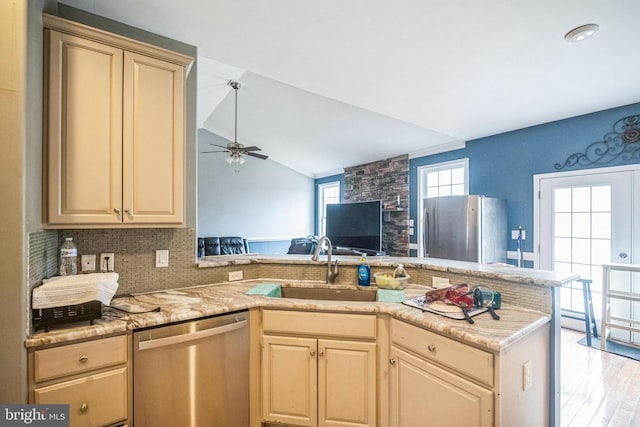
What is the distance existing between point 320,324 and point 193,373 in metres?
0.70

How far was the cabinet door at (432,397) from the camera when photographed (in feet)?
4.07

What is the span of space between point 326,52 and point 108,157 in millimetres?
1772

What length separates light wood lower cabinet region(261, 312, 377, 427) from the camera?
164 centimetres

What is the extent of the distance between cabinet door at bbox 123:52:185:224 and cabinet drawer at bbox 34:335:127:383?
2.13 feet

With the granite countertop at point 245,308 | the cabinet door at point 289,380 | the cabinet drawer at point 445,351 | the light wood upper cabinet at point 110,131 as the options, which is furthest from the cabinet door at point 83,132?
the cabinet drawer at point 445,351

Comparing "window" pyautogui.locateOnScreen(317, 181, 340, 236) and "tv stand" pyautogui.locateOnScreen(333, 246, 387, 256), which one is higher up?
"window" pyautogui.locateOnScreen(317, 181, 340, 236)

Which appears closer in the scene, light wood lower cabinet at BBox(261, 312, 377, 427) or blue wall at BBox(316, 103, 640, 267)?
light wood lower cabinet at BBox(261, 312, 377, 427)

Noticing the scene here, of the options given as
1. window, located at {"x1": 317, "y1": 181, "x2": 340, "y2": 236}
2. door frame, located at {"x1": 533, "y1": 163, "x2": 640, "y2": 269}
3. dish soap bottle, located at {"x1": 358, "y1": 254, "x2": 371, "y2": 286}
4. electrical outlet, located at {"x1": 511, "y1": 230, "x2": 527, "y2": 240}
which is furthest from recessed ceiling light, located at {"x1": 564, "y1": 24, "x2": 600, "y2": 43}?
window, located at {"x1": 317, "y1": 181, "x2": 340, "y2": 236}

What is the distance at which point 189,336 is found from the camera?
1.52m

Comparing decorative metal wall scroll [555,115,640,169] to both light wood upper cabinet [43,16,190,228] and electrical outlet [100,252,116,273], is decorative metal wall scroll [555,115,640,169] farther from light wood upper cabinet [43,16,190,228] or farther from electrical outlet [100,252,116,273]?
electrical outlet [100,252,116,273]

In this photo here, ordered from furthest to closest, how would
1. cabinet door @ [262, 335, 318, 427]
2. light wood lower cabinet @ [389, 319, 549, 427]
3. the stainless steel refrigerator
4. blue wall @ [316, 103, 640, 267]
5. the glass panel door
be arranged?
the stainless steel refrigerator
blue wall @ [316, 103, 640, 267]
the glass panel door
cabinet door @ [262, 335, 318, 427]
light wood lower cabinet @ [389, 319, 549, 427]

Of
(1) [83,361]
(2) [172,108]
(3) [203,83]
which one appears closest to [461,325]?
(1) [83,361]

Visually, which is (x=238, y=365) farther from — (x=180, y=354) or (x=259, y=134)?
(x=259, y=134)

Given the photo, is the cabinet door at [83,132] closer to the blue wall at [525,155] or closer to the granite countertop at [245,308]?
the granite countertop at [245,308]
